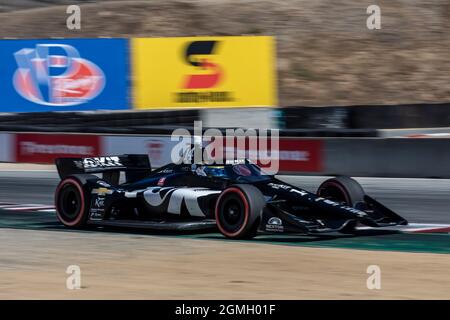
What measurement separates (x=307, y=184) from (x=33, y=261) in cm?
933

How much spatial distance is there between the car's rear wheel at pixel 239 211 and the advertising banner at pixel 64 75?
16.1 m

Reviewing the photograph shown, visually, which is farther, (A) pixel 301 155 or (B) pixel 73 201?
(A) pixel 301 155

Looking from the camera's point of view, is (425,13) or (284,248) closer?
(284,248)

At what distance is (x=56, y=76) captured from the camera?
26734 mm

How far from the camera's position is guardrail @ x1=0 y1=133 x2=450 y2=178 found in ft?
63.6

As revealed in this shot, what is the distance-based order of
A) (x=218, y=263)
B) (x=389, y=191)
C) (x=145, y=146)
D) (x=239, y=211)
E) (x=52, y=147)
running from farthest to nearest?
(x=52, y=147) < (x=145, y=146) < (x=389, y=191) < (x=239, y=211) < (x=218, y=263)

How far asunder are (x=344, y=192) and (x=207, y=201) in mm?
1604

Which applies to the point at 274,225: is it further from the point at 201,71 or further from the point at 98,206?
the point at 201,71

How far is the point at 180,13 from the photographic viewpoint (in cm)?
4081

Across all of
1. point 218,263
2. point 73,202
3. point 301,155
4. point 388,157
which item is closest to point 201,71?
point 301,155

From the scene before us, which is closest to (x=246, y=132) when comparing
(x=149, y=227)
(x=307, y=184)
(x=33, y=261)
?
(x=307, y=184)

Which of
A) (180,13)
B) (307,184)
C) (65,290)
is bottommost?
(65,290)

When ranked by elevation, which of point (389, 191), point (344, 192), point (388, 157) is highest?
point (388, 157)

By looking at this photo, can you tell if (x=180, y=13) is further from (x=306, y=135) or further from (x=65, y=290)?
(x=65, y=290)
